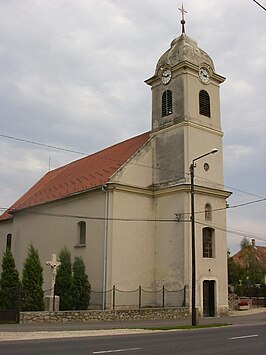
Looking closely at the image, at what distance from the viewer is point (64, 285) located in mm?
25859

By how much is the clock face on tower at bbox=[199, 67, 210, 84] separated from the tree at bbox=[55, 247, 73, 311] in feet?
48.0

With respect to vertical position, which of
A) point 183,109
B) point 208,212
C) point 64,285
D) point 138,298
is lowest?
point 138,298

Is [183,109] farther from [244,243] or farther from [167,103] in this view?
[244,243]

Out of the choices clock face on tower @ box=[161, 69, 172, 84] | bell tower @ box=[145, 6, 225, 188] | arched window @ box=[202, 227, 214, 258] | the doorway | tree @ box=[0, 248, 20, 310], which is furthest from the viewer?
clock face on tower @ box=[161, 69, 172, 84]

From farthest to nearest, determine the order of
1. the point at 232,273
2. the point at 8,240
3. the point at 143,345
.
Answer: the point at 232,273 < the point at 8,240 < the point at 143,345

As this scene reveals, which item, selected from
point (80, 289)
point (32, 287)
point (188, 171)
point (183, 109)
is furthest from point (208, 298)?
point (183, 109)

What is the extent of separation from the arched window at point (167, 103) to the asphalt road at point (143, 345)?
18.3 m

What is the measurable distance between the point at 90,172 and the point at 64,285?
9.53m

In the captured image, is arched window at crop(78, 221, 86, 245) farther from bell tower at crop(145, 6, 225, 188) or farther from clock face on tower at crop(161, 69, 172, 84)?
clock face on tower at crop(161, 69, 172, 84)

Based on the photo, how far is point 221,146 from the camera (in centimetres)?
3172

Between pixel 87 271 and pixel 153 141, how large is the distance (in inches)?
372

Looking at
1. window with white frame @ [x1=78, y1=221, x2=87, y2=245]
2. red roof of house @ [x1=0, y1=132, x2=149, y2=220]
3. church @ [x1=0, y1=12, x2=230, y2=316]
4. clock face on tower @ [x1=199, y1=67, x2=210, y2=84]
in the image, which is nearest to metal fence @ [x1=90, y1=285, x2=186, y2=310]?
church @ [x1=0, y1=12, x2=230, y2=316]

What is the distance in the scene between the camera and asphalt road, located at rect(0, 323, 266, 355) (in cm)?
1147

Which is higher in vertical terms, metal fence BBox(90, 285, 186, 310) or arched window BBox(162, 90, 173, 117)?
arched window BBox(162, 90, 173, 117)
